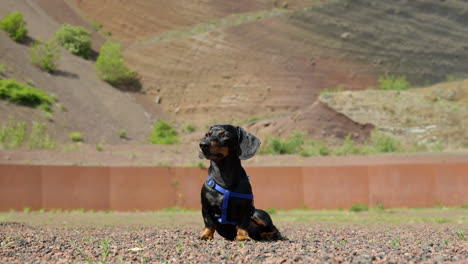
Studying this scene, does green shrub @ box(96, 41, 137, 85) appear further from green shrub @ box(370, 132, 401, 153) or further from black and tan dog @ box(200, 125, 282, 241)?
black and tan dog @ box(200, 125, 282, 241)

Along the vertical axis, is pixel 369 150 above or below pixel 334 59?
below

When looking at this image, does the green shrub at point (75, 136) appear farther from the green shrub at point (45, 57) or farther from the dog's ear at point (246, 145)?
the dog's ear at point (246, 145)

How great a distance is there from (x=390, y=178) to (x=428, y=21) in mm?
47922

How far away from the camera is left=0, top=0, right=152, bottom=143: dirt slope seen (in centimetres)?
4159

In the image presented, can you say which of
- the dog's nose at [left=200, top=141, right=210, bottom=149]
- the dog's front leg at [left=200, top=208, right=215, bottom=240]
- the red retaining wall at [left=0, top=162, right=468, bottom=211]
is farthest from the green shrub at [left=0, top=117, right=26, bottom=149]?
the dog's nose at [left=200, top=141, right=210, bottom=149]

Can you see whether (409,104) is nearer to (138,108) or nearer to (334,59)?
(334,59)

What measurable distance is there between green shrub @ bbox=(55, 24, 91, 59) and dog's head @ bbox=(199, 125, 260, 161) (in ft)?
169

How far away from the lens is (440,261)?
574 centimetres

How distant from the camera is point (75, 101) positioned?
153 feet

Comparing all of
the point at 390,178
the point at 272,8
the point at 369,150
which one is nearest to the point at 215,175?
the point at 390,178

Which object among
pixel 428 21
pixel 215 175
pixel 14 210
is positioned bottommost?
pixel 14 210

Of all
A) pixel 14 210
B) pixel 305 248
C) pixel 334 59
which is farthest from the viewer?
pixel 334 59

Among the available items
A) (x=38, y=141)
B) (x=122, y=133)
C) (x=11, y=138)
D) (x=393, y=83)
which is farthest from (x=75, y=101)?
(x=393, y=83)

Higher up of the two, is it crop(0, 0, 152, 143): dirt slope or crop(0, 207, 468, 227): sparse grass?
crop(0, 0, 152, 143): dirt slope
